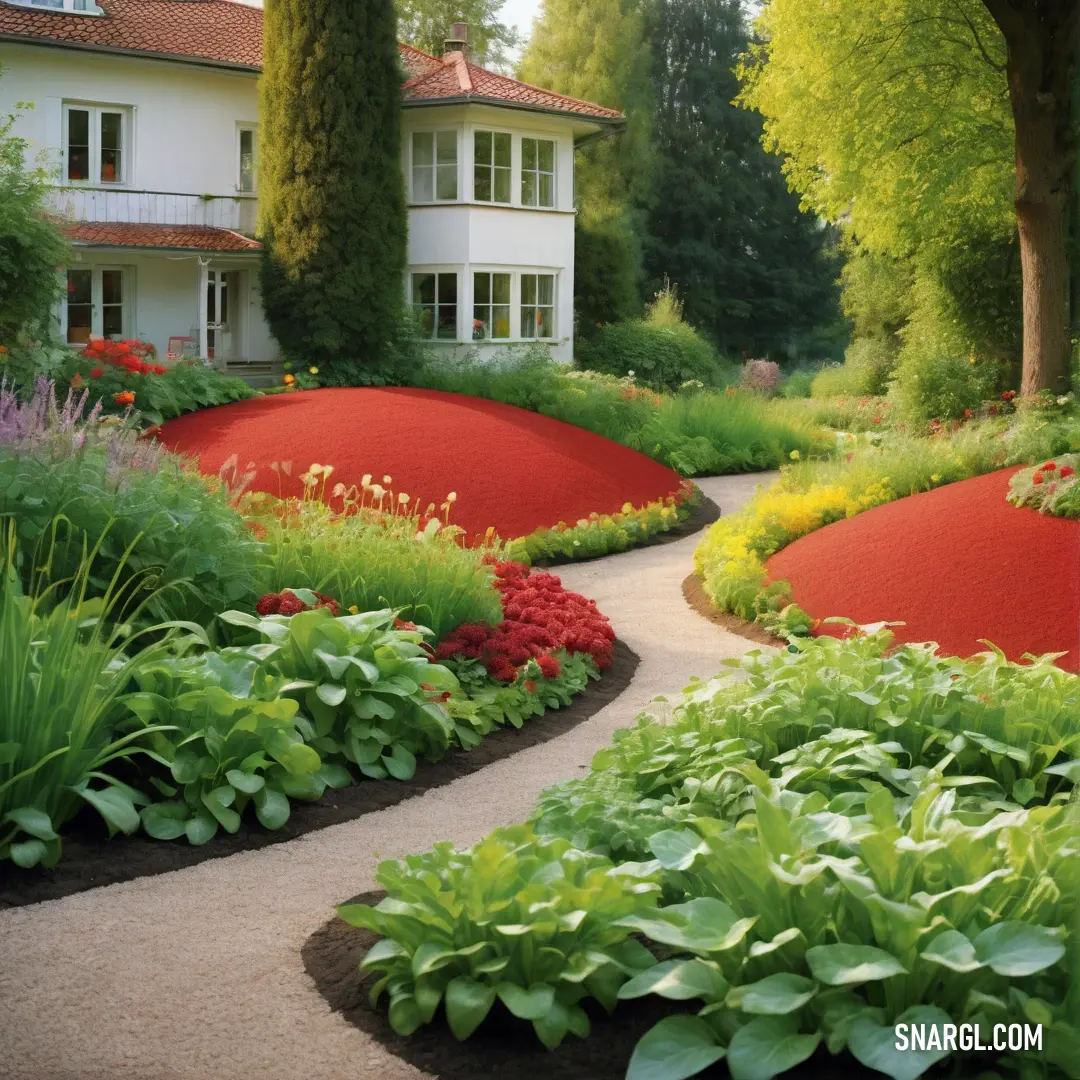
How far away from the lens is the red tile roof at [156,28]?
22031mm

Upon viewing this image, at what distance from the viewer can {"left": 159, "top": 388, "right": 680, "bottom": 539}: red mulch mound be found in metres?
12.1

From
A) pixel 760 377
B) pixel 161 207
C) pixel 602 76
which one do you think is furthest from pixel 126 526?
pixel 602 76

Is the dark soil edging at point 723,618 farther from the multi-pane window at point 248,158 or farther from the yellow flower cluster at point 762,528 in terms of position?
the multi-pane window at point 248,158

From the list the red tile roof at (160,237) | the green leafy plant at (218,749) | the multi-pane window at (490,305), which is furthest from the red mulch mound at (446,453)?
the multi-pane window at (490,305)

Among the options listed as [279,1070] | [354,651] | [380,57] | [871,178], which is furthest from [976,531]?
[380,57]

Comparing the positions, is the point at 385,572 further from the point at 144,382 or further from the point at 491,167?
the point at 491,167

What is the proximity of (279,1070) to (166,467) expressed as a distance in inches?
183

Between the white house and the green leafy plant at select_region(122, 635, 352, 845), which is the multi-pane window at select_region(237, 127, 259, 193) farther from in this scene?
the green leafy plant at select_region(122, 635, 352, 845)

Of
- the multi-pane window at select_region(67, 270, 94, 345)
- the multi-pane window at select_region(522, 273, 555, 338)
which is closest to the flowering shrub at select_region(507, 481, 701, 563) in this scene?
the multi-pane window at select_region(522, 273, 555, 338)

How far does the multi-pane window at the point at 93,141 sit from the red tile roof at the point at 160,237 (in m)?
0.94

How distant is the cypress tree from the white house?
1855 millimetres

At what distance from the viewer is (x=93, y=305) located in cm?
2261

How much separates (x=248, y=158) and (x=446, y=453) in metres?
13.2

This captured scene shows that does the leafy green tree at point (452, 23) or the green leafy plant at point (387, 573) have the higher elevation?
the leafy green tree at point (452, 23)
